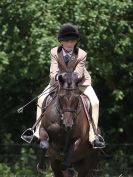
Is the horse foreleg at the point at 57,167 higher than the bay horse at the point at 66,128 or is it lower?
lower

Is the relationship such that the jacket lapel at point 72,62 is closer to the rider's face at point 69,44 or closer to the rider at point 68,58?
the rider at point 68,58

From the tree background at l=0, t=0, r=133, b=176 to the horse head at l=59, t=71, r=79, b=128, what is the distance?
461 centimetres

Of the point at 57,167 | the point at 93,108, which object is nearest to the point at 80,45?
the point at 93,108

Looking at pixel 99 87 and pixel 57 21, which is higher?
pixel 57 21

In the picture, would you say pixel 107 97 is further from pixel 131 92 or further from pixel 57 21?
pixel 57 21

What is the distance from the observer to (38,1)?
49.5 ft

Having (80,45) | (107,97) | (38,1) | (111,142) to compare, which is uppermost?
(38,1)

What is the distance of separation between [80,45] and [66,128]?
5.96 m

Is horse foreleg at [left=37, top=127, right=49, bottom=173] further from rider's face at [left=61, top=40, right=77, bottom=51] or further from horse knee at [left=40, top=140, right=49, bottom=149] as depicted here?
rider's face at [left=61, top=40, right=77, bottom=51]

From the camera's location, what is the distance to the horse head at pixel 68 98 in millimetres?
9883

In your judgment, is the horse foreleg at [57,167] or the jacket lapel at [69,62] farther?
the horse foreleg at [57,167]

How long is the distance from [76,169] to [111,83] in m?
6.24

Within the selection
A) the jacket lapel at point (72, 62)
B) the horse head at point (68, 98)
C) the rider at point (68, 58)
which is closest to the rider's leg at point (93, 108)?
the rider at point (68, 58)

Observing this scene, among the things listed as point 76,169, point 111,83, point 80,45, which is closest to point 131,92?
point 111,83
